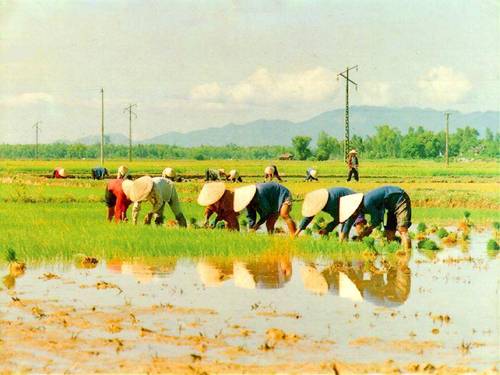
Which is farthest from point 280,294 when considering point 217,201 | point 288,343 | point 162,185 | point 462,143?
point 462,143

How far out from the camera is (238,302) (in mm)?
8000

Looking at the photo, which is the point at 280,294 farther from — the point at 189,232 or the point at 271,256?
the point at 189,232

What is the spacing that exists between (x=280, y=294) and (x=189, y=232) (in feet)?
13.8

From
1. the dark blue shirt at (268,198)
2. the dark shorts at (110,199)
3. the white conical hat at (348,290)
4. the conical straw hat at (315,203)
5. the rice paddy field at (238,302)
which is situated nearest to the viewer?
the rice paddy field at (238,302)

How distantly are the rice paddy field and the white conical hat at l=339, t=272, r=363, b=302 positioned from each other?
0.07ft

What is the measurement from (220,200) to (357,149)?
83.3m

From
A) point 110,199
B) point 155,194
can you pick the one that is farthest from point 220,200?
point 110,199

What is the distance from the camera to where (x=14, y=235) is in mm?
12695

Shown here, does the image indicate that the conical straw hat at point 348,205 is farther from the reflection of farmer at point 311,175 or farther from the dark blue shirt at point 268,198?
the reflection of farmer at point 311,175

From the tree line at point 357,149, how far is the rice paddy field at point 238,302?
6787 cm

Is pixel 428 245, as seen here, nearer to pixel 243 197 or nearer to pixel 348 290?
pixel 243 197

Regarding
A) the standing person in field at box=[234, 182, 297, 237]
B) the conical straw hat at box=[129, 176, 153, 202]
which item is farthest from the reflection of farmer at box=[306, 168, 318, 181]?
the standing person in field at box=[234, 182, 297, 237]

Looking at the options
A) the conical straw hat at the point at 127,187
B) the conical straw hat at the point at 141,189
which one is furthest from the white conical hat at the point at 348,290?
the conical straw hat at the point at 127,187

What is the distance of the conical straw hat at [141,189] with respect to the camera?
521 inches
